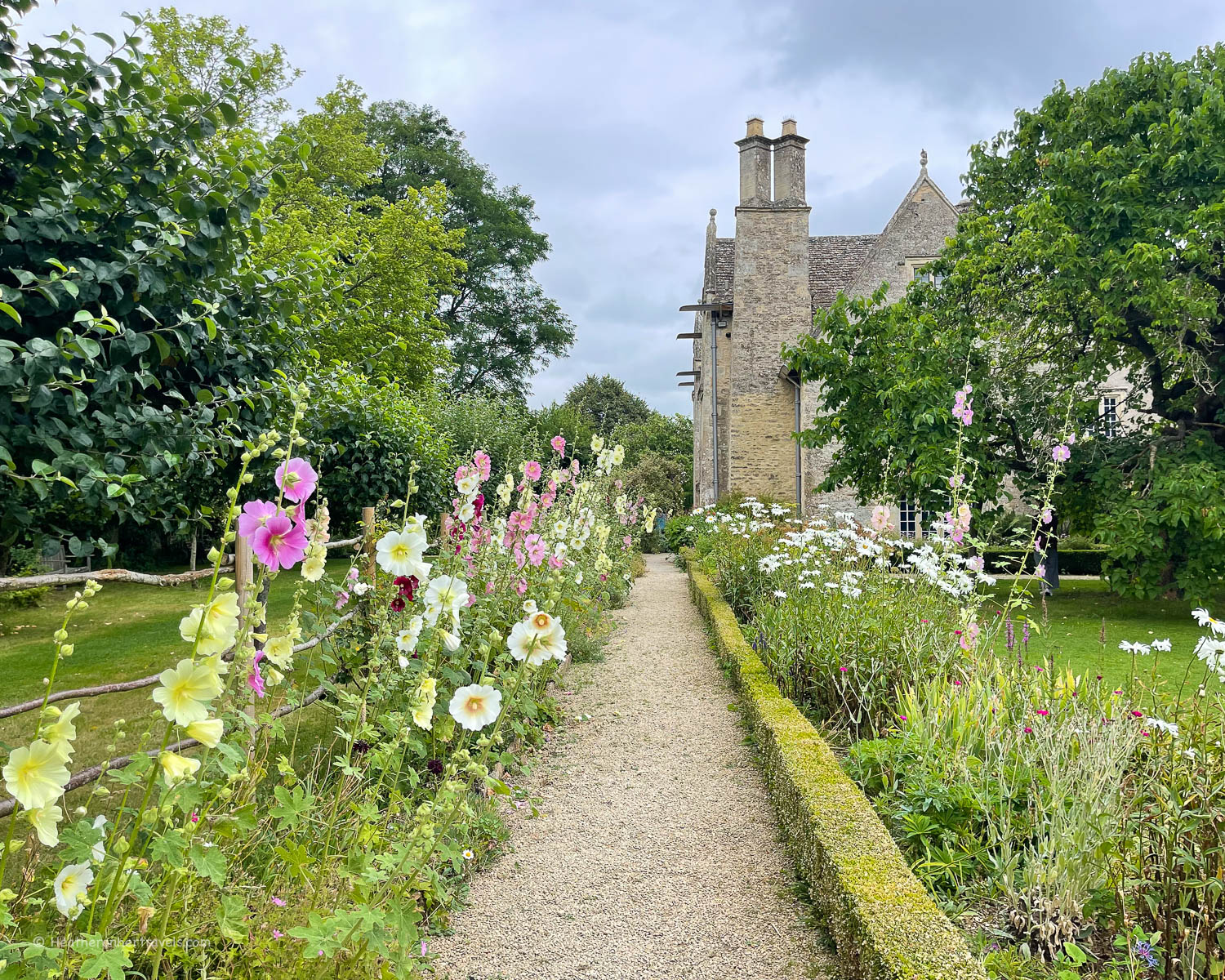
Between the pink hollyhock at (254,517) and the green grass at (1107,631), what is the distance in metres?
5.04

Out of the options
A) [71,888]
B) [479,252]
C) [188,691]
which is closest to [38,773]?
[188,691]

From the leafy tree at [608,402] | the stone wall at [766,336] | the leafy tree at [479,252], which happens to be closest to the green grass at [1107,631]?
the stone wall at [766,336]

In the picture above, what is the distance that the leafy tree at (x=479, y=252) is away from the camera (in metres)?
26.6

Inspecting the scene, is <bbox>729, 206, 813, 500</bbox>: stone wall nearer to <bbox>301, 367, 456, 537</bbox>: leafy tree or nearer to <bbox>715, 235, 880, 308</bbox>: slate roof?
<bbox>715, 235, 880, 308</bbox>: slate roof

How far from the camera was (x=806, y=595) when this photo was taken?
6223 millimetres

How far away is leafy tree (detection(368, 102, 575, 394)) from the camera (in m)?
26.6

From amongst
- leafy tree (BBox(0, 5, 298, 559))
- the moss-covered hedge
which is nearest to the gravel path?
the moss-covered hedge

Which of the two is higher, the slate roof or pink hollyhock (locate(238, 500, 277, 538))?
the slate roof

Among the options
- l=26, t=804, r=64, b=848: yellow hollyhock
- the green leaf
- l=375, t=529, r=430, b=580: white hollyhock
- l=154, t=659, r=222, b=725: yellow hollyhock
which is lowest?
the green leaf

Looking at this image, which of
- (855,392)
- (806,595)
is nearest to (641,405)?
(855,392)

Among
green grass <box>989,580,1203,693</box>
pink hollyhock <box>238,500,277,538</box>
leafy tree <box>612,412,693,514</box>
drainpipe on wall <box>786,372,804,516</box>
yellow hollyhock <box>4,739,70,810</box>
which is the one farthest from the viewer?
leafy tree <box>612,412,693,514</box>

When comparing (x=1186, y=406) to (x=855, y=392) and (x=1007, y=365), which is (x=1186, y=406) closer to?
(x=1007, y=365)

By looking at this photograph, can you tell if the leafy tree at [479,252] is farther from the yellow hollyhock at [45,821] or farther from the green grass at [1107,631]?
the yellow hollyhock at [45,821]

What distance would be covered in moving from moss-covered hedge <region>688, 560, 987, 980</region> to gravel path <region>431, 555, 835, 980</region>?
7.3 inches
